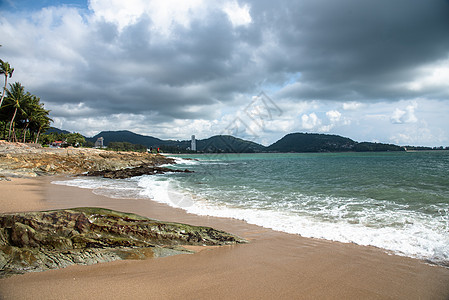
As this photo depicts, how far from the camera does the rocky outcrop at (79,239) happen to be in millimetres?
3670

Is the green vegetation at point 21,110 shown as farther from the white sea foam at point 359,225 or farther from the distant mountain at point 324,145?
the distant mountain at point 324,145

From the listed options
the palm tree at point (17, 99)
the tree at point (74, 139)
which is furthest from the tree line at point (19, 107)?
the tree at point (74, 139)

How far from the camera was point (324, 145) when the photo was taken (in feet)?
519

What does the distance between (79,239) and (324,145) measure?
169346 mm

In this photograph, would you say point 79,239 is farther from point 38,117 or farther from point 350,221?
point 38,117

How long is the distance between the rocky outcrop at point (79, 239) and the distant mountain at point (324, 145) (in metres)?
148

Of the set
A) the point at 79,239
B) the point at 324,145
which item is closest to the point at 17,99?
the point at 79,239

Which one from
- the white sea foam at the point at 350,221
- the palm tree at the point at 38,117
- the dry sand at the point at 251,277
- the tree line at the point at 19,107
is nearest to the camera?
the dry sand at the point at 251,277

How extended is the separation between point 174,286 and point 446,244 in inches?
232

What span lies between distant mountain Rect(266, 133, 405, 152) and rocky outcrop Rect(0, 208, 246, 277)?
14846 cm

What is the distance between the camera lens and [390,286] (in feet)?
11.5

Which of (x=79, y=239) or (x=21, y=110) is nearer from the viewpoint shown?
(x=79, y=239)

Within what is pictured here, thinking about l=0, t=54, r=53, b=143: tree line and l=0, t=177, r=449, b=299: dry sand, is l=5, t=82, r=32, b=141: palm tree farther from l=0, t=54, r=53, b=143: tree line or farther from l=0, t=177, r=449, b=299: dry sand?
l=0, t=177, r=449, b=299: dry sand

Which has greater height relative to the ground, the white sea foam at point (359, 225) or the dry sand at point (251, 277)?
the dry sand at point (251, 277)
